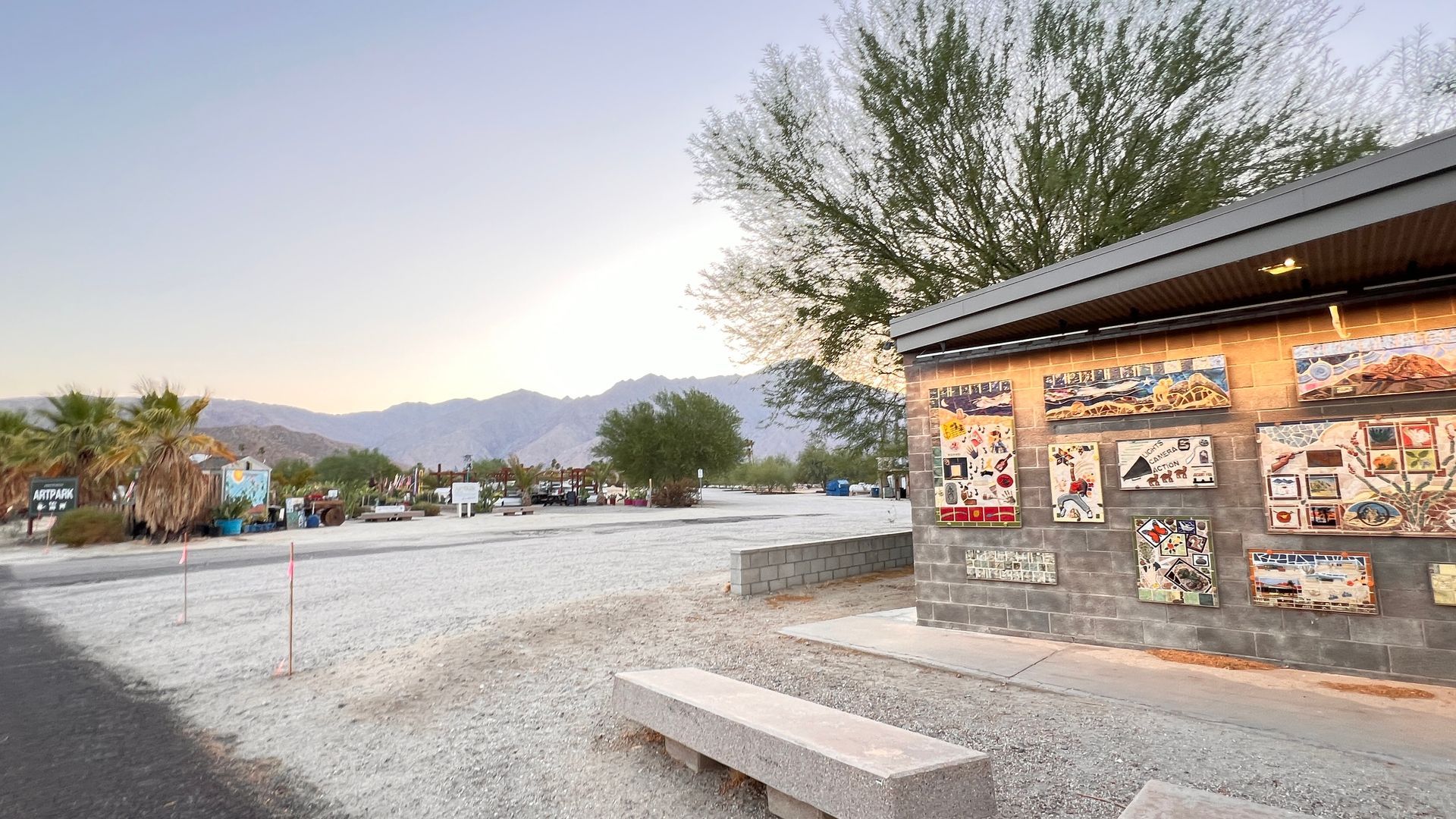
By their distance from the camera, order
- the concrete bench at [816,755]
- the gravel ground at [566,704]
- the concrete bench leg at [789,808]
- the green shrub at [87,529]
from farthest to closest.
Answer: the green shrub at [87,529]
the gravel ground at [566,704]
the concrete bench leg at [789,808]
the concrete bench at [816,755]

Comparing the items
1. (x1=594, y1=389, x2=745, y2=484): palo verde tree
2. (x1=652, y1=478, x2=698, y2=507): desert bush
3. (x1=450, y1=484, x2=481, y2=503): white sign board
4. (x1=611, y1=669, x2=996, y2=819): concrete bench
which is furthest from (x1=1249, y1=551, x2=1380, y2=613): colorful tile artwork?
(x1=594, y1=389, x2=745, y2=484): palo verde tree

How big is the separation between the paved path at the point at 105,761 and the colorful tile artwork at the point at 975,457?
609 centimetres

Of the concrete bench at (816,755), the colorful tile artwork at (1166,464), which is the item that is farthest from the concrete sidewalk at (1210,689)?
the concrete bench at (816,755)

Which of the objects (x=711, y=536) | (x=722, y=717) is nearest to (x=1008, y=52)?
(x=722, y=717)

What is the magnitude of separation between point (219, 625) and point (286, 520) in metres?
22.7

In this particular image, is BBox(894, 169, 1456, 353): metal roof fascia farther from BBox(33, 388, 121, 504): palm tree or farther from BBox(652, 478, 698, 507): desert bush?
BBox(652, 478, 698, 507): desert bush

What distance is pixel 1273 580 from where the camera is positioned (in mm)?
5461

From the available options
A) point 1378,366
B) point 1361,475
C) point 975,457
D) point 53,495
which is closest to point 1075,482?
point 975,457

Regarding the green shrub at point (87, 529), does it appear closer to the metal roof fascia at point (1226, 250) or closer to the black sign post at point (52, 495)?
the black sign post at point (52, 495)

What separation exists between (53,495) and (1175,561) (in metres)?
32.5

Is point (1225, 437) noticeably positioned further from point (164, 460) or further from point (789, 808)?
point (164, 460)

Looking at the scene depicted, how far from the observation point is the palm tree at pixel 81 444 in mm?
24844

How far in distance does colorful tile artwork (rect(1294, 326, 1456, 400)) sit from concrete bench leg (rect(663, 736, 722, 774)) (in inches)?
219

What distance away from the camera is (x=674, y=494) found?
143ft
